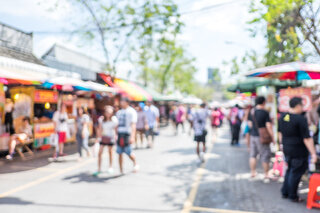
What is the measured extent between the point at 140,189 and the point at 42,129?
650 centimetres

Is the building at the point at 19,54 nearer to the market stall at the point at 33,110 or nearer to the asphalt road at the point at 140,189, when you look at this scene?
the market stall at the point at 33,110

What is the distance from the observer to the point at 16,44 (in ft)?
42.4

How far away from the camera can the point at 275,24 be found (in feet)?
26.3

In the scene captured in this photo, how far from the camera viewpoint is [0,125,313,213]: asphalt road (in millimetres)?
4262

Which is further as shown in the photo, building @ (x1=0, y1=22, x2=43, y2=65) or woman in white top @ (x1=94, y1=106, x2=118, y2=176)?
building @ (x1=0, y1=22, x2=43, y2=65)

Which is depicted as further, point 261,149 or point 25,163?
point 25,163

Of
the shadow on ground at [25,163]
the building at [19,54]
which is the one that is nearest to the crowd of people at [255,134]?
the shadow on ground at [25,163]

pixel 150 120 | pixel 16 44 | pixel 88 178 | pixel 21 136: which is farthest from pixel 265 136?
pixel 16 44

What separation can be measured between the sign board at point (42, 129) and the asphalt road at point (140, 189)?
6.76 ft

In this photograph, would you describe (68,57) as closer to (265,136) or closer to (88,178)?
(88,178)

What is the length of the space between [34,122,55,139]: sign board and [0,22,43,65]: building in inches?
146

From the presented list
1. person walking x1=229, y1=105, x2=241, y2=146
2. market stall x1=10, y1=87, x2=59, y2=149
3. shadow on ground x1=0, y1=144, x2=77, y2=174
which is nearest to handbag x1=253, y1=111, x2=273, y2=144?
person walking x1=229, y1=105, x2=241, y2=146

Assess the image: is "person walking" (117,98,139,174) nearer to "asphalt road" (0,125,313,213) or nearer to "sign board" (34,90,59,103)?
"asphalt road" (0,125,313,213)

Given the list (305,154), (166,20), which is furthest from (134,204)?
(166,20)
